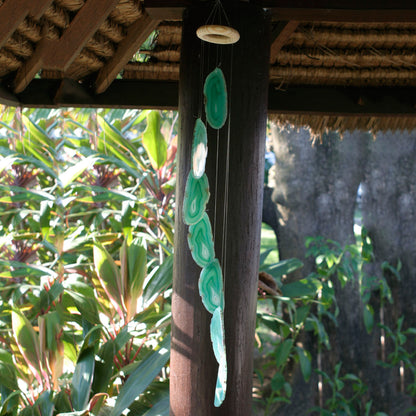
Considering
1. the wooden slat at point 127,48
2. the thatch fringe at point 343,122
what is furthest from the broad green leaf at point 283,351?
the wooden slat at point 127,48

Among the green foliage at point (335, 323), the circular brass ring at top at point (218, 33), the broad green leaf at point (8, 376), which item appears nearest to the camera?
the circular brass ring at top at point (218, 33)

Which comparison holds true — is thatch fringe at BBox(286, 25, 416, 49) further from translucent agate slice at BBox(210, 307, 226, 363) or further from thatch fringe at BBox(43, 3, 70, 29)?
translucent agate slice at BBox(210, 307, 226, 363)

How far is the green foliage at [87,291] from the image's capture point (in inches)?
81.7

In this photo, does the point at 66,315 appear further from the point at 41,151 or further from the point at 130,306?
the point at 41,151

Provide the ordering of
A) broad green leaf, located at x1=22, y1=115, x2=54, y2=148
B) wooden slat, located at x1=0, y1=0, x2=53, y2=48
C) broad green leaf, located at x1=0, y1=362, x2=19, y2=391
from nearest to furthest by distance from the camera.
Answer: wooden slat, located at x1=0, y1=0, x2=53, y2=48 → broad green leaf, located at x1=0, y1=362, x2=19, y2=391 → broad green leaf, located at x1=22, y1=115, x2=54, y2=148

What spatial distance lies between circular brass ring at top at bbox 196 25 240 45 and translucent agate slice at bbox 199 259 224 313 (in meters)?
0.46

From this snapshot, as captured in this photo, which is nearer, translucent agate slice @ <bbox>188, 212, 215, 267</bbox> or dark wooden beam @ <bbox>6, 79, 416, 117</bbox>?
translucent agate slice @ <bbox>188, 212, 215, 267</bbox>

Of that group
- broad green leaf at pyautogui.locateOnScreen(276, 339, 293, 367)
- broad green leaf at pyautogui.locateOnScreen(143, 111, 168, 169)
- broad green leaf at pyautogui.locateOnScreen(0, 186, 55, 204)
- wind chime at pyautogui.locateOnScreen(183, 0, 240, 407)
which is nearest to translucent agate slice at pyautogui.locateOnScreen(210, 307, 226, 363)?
wind chime at pyautogui.locateOnScreen(183, 0, 240, 407)

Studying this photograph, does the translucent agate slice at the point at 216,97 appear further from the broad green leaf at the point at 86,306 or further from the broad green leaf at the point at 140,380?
the broad green leaf at the point at 86,306

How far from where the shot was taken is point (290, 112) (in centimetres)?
200

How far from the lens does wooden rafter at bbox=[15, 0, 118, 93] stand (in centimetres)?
143

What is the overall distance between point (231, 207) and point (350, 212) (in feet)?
10.0

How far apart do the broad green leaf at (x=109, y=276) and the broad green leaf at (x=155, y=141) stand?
0.67 meters

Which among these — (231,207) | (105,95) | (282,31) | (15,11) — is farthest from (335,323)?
(15,11)
